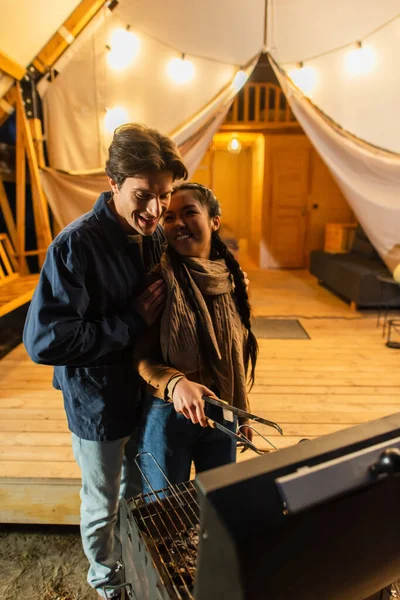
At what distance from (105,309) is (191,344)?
24cm

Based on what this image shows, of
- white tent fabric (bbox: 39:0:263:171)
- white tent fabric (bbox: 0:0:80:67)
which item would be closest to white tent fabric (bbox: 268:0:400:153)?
white tent fabric (bbox: 39:0:263:171)

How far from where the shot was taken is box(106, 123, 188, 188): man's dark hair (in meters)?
0.90

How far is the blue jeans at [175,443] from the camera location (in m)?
1.01

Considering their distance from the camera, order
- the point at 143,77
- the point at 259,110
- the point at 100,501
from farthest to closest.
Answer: the point at 259,110 → the point at 143,77 → the point at 100,501

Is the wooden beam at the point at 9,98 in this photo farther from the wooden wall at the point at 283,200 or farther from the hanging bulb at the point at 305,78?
the wooden wall at the point at 283,200

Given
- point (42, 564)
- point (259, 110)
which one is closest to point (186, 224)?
point (42, 564)

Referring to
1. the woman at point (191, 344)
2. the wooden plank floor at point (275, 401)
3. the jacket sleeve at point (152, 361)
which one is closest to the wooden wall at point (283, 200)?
the wooden plank floor at point (275, 401)

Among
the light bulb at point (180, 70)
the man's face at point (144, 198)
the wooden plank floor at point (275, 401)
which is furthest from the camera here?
the light bulb at point (180, 70)

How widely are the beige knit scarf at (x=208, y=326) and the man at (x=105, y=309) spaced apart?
0.05 meters

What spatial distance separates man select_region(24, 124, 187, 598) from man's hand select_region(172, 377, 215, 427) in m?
0.20

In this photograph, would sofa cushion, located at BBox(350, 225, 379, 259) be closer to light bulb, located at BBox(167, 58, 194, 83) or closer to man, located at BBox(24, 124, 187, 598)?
light bulb, located at BBox(167, 58, 194, 83)

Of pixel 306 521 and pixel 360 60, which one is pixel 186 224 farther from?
pixel 360 60

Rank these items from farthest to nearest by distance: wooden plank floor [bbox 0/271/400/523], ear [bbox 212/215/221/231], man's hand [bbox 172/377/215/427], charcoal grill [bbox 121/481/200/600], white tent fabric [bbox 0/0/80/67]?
white tent fabric [bbox 0/0/80/67], wooden plank floor [bbox 0/271/400/523], ear [bbox 212/215/221/231], man's hand [bbox 172/377/215/427], charcoal grill [bbox 121/481/200/600]

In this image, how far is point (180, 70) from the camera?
3082 mm
